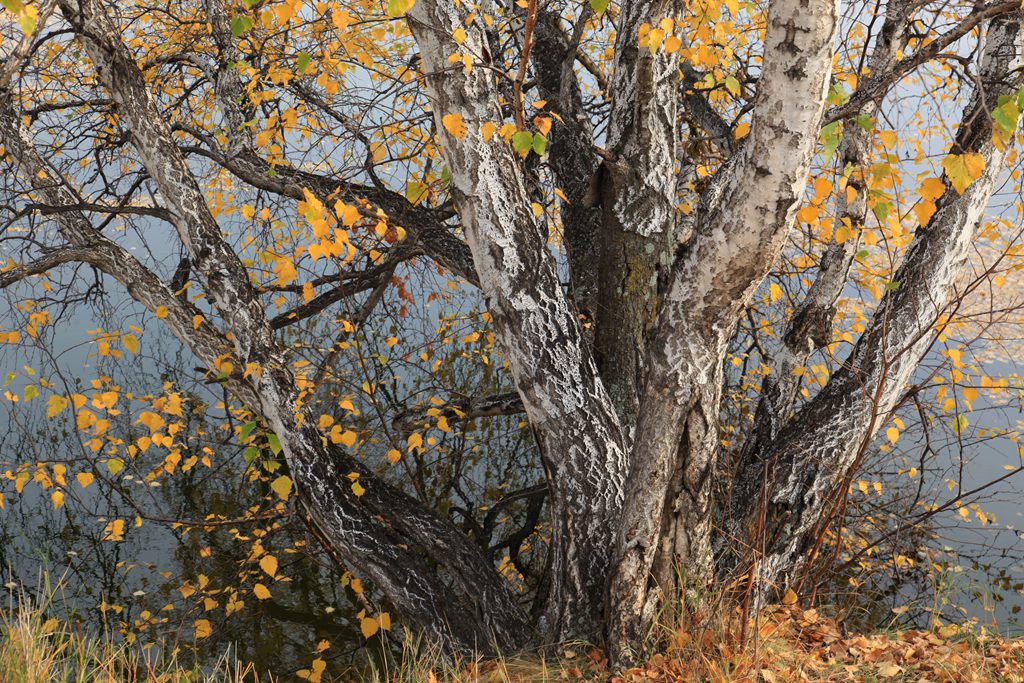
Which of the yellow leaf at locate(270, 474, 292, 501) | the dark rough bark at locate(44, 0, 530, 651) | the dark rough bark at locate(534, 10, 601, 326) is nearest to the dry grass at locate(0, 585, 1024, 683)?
the dark rough bark at locate(44, 0, 530, 651)

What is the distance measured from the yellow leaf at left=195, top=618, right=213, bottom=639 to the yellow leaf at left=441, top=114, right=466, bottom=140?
408 cm

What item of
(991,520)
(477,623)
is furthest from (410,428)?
(991,520)

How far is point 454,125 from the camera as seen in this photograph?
3.02 meters

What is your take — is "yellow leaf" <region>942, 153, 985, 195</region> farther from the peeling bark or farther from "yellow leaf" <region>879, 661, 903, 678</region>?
"yellow leaf" <region>879, 661, 903, 678</region>

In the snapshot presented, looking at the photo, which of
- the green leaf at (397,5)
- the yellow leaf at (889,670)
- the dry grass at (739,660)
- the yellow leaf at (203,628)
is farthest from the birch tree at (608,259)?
the yellow leaf at (203,628)

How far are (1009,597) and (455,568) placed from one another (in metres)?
4.69

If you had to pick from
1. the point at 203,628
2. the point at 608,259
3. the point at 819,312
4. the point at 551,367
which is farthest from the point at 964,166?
the point at 203,628

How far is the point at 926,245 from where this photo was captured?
3402 mm

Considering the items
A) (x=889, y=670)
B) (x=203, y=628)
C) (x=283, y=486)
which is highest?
(x=283, y=486)

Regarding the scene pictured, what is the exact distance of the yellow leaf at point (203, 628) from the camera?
17.7 feet

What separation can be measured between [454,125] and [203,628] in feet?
13.9

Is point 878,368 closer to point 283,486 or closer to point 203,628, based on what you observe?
point 283,486

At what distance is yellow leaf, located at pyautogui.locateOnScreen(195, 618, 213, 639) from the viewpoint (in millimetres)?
5402

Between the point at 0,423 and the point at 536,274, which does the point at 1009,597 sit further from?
the point at 0,423
